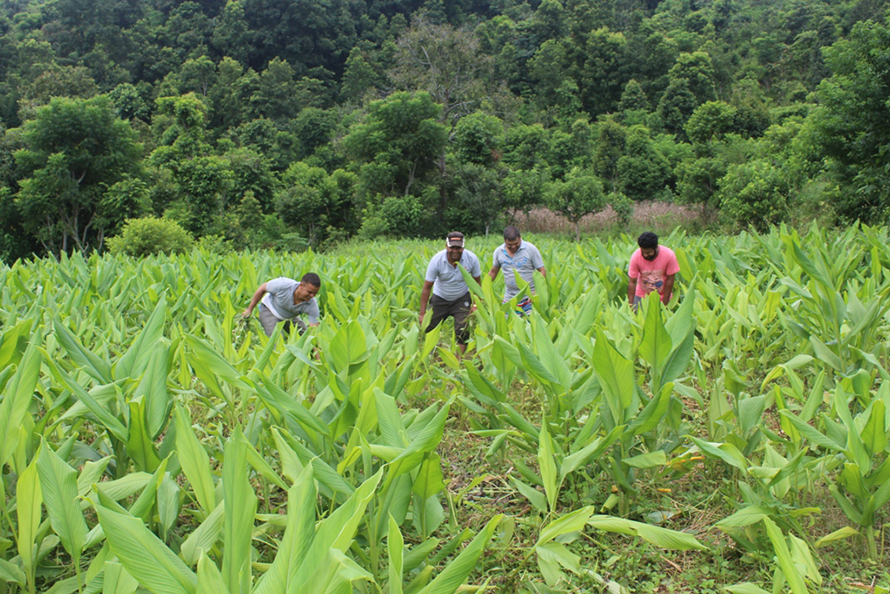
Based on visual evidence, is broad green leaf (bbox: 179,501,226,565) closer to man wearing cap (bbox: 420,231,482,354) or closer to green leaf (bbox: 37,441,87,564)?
green leaf (bbox: 37,441,87,564)

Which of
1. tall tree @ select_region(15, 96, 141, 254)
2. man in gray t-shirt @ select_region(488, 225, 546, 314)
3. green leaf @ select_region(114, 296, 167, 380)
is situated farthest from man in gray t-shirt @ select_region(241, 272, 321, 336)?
tall tree @ select_region(15, 96, 141, 254)

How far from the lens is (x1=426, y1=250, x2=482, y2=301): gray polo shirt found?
4.94 meters

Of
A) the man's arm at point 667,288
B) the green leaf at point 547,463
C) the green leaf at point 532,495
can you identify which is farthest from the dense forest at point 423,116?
the green leaf at point 547,463

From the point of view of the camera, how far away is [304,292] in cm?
441

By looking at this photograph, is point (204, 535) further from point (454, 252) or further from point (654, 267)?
point (654, 267)

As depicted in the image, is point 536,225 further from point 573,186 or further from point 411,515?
point 411,515

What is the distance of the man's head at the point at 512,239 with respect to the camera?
16.6 feet

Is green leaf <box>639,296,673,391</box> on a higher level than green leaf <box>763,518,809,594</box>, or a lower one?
higher

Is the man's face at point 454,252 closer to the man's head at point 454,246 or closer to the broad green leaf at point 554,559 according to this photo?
the man's head at point 454,246

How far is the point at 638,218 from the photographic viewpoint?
83.2 ft

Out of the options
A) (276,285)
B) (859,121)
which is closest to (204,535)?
(276,285)

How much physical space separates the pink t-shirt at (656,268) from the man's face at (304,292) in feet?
8.11

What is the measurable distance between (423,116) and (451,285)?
81.1 feet

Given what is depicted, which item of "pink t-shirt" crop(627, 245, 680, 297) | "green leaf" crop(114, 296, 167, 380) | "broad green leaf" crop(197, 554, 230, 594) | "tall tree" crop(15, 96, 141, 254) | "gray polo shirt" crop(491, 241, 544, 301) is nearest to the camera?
"broad green leaf" crop(197, 554, 230, 594)
